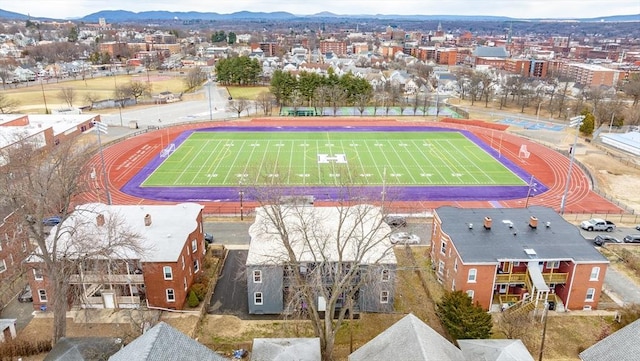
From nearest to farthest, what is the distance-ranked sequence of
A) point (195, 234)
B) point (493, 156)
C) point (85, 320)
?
point (85, 320), point (195, 234), point (493, 156)

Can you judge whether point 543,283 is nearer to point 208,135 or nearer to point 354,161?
point 354,161

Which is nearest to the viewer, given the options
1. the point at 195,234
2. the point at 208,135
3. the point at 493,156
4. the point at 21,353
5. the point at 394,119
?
the point at 21,353

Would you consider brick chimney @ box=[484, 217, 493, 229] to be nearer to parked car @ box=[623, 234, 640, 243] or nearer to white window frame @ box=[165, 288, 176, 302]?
parked car @ box=[623, 234, 640, 243]

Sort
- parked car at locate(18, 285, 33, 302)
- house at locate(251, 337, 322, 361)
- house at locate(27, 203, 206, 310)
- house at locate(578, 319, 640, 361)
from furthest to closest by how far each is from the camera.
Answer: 1. parked car at locate(18, 285, 33, 302)
2. house at locate(27, 203, 206, 310)
3. house at locate(251, 337, 322, 361)
4. house at locate(578, 319, 640, 361)

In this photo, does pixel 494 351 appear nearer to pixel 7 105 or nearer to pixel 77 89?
pixel 7 105

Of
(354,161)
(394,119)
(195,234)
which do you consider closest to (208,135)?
(354,161)

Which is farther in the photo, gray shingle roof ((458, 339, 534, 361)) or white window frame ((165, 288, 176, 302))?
white window frame ((165, 288, 176, 302))

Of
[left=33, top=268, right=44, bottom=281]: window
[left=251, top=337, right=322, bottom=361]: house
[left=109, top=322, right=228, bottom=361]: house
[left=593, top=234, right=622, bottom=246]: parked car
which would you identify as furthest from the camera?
[left=593, top=234, right=622, bottom=246]: parked car

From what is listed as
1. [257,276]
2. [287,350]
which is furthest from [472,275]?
[257,276]

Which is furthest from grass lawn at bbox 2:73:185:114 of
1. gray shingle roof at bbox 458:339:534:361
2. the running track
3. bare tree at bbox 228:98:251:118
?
gray shingle roof at bbox 458:339:534:361
